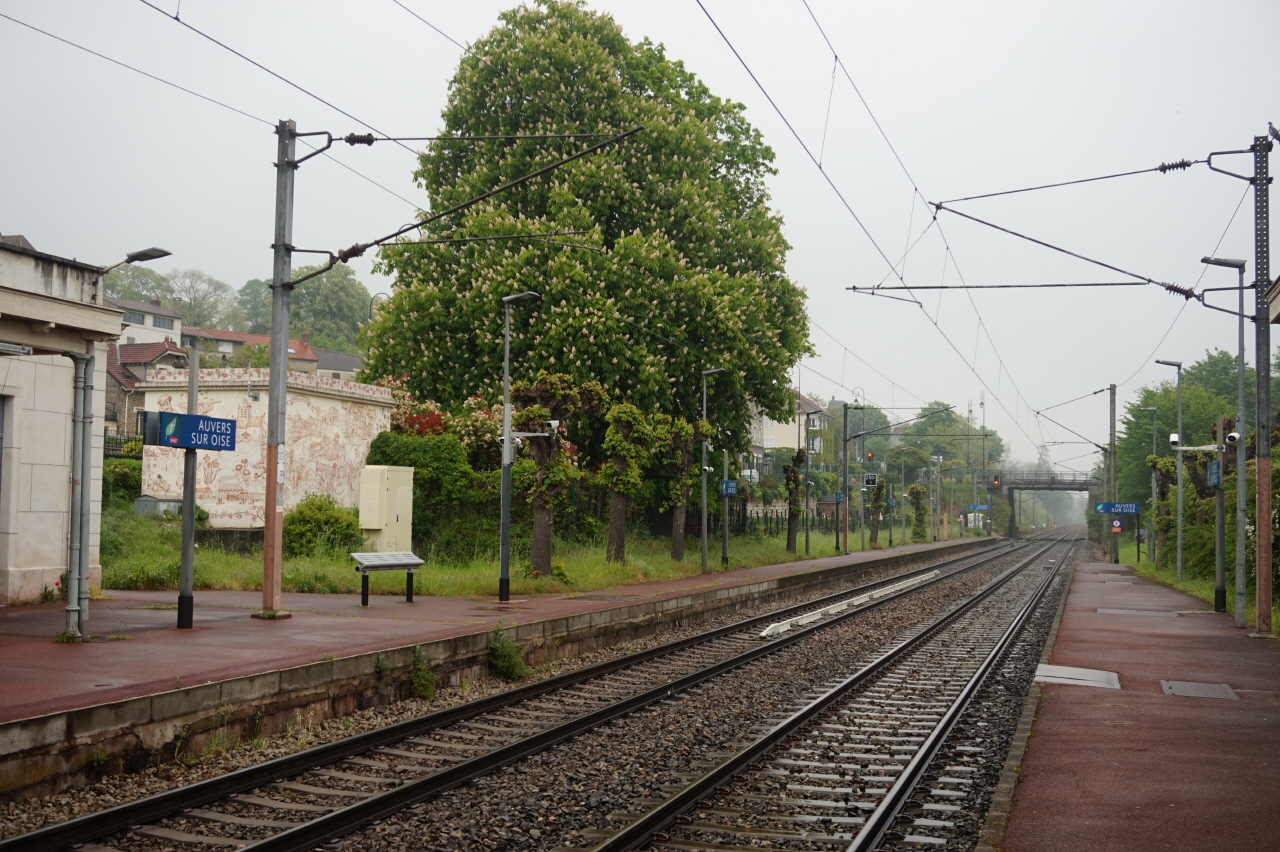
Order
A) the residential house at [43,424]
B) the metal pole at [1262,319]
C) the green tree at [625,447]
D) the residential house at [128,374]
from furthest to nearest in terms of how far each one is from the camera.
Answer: the residential house at [128,374] < the green tree at [625,447] < the metal pole at [1262,319] < the residential house at [43,424]

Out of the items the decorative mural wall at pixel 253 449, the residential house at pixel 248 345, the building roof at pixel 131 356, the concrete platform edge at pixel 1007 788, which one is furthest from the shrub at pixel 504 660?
the residential house at pixel 248 345

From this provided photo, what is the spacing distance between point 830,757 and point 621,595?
14306 millimetres

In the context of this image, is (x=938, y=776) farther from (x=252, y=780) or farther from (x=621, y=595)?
(x=621, y=595)

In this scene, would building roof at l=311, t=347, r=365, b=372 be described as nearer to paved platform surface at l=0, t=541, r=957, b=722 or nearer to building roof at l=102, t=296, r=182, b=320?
building roof at l=102, t=296, r=182, b=320

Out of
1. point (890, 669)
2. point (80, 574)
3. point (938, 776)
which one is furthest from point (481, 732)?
A: point (890, 669)

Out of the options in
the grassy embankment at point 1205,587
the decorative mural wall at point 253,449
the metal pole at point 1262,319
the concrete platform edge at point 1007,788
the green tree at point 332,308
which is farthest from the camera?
the green tree at point 332,308

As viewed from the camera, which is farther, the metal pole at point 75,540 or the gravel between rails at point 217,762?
the metal pole at point 75,540

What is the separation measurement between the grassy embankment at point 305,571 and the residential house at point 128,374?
109 feet

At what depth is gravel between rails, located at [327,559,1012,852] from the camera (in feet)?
24.3

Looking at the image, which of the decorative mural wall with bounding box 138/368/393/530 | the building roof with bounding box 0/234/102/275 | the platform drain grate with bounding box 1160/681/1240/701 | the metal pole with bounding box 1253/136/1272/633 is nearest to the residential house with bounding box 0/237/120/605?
the building roof with bounding box 0/234/102/275

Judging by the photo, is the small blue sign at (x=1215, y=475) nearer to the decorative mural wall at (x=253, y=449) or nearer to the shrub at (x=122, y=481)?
the decorative mural wall at (x=253, y=449)

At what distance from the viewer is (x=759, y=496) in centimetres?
6650

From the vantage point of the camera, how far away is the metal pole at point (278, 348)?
52.6ft

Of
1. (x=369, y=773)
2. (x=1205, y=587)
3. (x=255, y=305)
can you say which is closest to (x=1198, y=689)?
(x=369, y=773)
